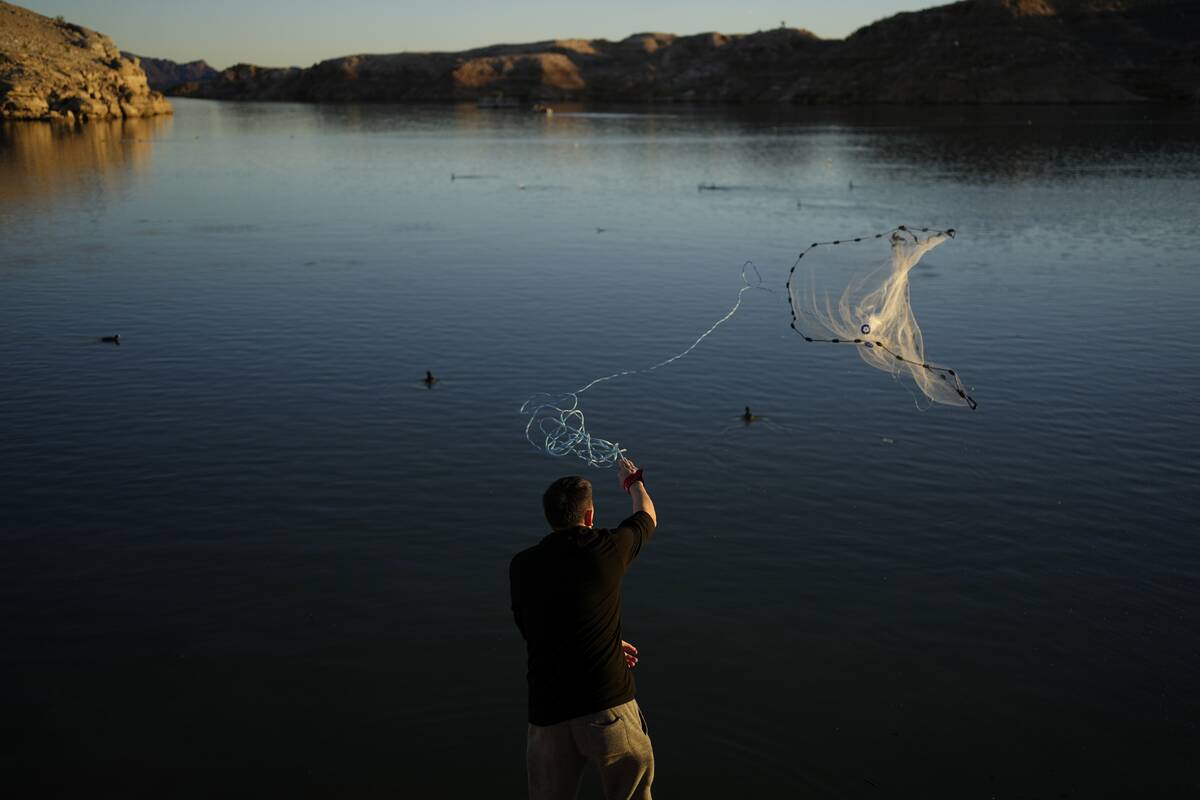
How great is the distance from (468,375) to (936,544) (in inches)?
500

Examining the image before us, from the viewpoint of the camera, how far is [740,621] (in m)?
13.1

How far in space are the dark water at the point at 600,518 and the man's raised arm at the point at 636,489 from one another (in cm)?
421

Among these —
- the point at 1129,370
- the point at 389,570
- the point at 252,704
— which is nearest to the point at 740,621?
the point at 389,570

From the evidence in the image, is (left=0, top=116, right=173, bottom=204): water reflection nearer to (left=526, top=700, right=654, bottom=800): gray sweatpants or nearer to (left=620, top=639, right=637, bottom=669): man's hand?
(left=620, top=639, right=637, bottom=669): man's hand

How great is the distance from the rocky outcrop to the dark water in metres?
106

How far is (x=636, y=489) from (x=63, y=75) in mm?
160951

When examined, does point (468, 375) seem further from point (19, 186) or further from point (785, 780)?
point (19, 186)

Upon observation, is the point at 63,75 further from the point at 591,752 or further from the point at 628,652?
the point at 591,752

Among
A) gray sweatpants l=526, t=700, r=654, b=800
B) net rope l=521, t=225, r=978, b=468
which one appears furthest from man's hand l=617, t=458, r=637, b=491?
net rope l=521, t=225, r=978, b=468

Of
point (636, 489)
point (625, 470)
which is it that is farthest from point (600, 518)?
point (636, 489)

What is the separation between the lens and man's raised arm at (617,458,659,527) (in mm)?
6827

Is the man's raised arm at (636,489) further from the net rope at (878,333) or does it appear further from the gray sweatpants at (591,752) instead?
the net rope at (878,333)

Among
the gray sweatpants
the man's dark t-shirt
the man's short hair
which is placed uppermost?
the man's short hair

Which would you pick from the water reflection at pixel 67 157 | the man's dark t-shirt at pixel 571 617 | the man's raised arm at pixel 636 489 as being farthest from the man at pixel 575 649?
the water reflection at pixel 67 157
